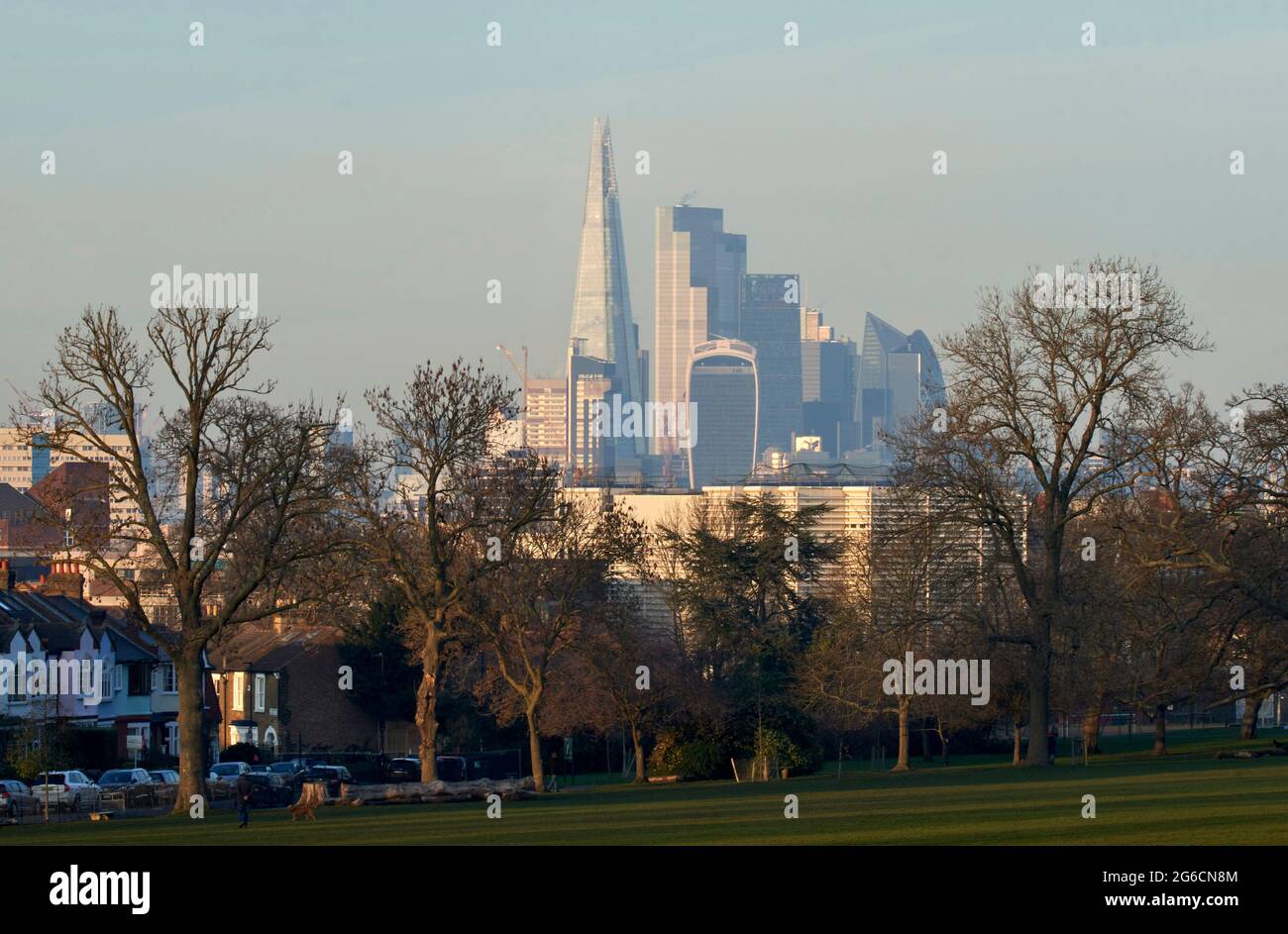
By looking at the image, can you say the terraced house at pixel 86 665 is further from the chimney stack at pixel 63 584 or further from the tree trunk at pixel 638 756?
the tree trunk at pixel 638 756

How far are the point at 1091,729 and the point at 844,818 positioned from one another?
1827 inches

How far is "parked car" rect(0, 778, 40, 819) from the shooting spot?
49.6 metres

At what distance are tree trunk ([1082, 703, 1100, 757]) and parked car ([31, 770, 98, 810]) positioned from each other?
40226mm

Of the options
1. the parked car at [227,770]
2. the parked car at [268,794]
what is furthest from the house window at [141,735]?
the parked car at [268,794]

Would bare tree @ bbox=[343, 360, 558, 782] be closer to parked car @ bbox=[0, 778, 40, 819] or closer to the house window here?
parked car @ bbox=[0, 778, 40, 819]

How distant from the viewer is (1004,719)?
81500 mm

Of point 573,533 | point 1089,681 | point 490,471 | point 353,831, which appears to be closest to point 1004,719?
point 1089,681

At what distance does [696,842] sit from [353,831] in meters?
8.89

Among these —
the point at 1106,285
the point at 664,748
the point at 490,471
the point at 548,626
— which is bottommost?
the point at 664,748

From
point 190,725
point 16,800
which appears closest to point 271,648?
point 16,800

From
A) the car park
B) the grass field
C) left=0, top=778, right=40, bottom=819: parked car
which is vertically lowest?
the car park

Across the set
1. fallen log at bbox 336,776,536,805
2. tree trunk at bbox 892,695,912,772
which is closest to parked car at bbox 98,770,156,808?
fallen log at bbox 336,776,536,805
